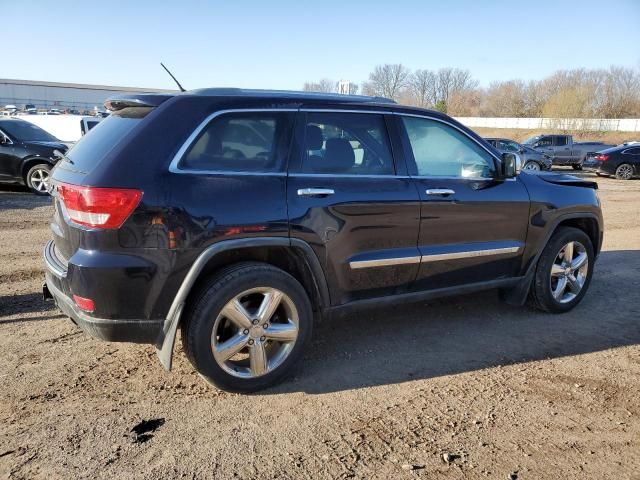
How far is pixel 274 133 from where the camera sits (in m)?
3.42

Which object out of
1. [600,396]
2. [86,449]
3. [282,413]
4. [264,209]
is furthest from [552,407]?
[86,449]

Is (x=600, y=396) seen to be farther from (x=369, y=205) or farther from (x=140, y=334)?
(x=140, y=334)

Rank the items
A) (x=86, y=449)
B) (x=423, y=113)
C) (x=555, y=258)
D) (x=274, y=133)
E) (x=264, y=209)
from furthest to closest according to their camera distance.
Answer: (x=555, y=258), (x=423, y=113), (x=274, y=133), (x=264, y=209), (x=86, y=449)

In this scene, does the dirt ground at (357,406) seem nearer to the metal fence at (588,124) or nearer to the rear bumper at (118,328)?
the rear bumper at (118,328)

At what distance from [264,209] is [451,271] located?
175cm

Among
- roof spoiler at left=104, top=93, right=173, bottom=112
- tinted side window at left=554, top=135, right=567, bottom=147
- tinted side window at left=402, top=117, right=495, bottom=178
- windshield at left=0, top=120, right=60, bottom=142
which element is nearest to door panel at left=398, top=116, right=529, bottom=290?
tinted side window at left=402, top=117, right=495, bottom=178

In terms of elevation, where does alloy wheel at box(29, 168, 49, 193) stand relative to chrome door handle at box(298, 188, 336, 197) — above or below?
below

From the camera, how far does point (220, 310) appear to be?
3109 mm

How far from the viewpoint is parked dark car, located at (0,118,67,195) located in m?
11.1

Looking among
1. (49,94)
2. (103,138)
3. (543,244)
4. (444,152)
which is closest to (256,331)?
(103,138)

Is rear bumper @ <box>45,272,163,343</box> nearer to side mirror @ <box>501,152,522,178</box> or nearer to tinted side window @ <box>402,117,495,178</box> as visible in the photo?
tinted side window @ <box>402,117,495,178</box>

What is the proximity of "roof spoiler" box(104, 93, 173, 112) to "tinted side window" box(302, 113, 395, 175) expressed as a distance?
98 cm

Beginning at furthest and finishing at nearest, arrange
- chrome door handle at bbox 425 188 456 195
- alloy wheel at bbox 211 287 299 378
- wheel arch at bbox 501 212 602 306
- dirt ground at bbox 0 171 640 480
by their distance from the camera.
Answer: wheel arch at bbox 501 212 602 306
chrome door handle at bbox 425 188 456 195
alloy wheel at bbox 211 287 299 378
dirt ground at bbox 0 171 640 480

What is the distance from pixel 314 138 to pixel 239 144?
1.84 feet
